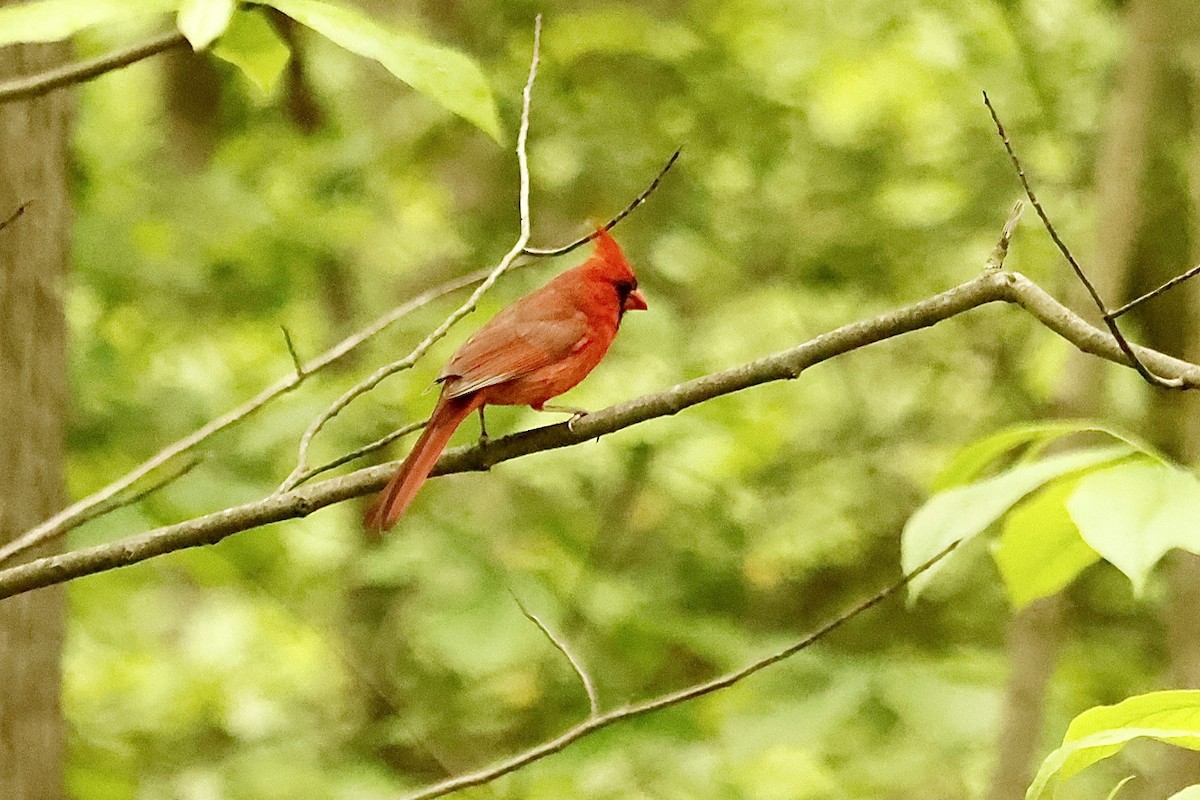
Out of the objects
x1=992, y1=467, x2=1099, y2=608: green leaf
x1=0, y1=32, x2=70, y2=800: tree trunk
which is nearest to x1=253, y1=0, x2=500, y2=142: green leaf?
x1=992, y1=467, x2=1099, y2=608: green leaf

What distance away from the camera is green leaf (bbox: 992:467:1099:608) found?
144cm

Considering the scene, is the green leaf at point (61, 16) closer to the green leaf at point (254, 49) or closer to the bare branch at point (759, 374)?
the green leaf at point (254, 49)

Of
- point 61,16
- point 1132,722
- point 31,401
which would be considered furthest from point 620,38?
point 1132,722

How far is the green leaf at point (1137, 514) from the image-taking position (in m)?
1.16

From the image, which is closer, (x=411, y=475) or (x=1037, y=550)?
(x=1037, y=550)

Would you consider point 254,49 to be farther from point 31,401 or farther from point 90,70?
point 31,401

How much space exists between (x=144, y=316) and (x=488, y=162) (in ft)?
4.76

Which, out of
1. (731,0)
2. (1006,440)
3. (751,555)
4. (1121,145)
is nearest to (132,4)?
(1006,440)

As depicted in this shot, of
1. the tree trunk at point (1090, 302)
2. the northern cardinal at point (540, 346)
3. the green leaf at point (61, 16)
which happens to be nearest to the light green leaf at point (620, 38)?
the tree trunk at point (1090, 302)

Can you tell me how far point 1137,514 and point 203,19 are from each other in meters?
0.95

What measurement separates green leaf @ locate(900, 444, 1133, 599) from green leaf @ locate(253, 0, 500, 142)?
62 cm

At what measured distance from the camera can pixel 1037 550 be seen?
1.45 m

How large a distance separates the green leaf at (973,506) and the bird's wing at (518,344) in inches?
30.3

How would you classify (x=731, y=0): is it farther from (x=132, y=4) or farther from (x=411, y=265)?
(x=132, y=4)
